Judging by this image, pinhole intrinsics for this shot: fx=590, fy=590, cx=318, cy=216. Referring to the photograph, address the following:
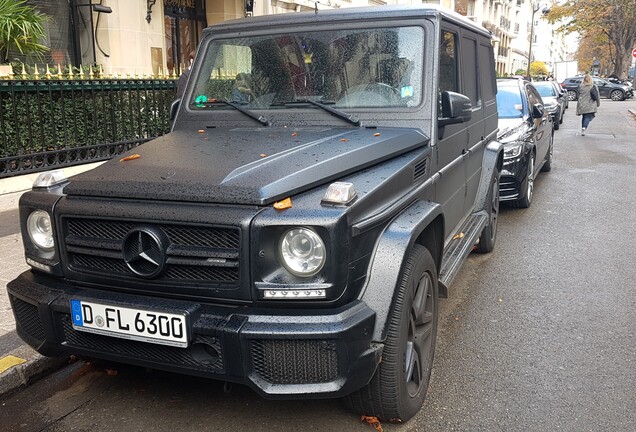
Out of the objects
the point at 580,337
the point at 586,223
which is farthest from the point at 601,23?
the point at 580,337

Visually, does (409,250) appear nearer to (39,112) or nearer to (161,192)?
(161,192)

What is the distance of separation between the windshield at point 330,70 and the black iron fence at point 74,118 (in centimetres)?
443

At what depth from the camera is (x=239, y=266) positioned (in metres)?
2.49

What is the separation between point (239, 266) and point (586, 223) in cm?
630

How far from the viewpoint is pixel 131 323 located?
2629mm

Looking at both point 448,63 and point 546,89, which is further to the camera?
point 546,89

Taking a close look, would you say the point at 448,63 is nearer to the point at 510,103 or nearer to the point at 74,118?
the point at 510,103

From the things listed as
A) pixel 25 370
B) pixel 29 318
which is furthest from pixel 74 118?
pixel 29 318

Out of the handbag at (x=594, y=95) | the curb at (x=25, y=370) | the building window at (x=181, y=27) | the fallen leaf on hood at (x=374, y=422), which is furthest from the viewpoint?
the handbag at (x=594, y=95)

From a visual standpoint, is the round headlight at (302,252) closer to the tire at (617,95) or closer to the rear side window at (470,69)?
the rear side window at (470,69)

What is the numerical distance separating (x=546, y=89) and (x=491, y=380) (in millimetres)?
17864

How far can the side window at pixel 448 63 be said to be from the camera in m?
3.87

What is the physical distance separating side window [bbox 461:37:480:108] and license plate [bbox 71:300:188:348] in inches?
122

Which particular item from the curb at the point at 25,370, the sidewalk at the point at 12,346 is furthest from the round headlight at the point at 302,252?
the sidewalk at the point at 12,346
